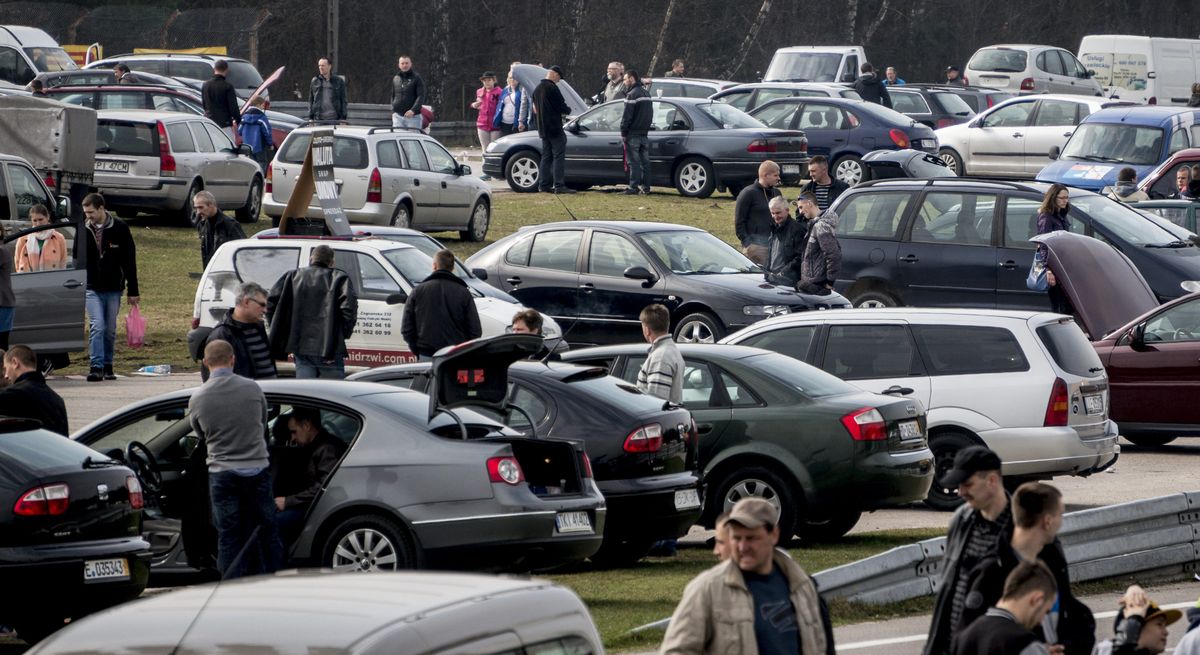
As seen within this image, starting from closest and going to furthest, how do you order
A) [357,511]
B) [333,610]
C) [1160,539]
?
[333,610], [357,511], [1160,539]

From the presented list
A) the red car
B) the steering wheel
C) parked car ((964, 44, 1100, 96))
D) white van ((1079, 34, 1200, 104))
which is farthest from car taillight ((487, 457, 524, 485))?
white van ((1079, 34, 1200, 104))

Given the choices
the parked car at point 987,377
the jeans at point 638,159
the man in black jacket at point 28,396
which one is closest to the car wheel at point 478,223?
the jeans at point 638,159

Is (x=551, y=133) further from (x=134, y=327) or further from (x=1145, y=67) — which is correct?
(x=1145, y=67)

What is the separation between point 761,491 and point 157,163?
1616 cm

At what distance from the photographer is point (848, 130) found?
32188 millimetres

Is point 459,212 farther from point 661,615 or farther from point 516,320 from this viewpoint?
point 661,615

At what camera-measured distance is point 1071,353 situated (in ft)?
45.0

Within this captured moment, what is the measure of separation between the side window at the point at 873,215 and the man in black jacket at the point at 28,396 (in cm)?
1043

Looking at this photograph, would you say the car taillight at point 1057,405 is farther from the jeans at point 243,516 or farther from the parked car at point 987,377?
the jeans at point 243,516

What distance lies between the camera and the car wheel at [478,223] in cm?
2691

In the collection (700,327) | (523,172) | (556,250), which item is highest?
(556,250)

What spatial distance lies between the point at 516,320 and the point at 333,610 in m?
8.93

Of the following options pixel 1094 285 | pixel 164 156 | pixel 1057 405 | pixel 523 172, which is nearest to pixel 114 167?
pixel 164 156

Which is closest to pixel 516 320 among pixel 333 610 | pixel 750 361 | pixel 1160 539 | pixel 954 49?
pixel 750 361
